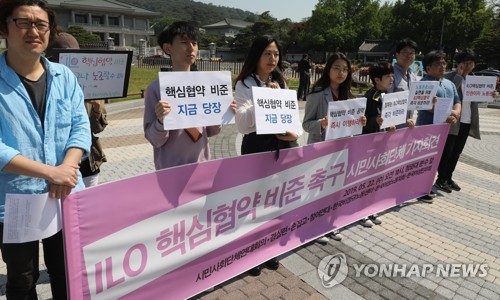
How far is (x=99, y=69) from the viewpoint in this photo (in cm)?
281

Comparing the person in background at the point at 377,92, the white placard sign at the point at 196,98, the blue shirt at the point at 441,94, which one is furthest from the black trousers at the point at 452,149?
the white placard sign at the point at 196,98

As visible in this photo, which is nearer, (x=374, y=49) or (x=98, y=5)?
(x=374, y=49)

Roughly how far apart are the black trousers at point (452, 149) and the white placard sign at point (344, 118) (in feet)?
7.65

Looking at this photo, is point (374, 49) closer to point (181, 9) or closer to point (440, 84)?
point (440, 84)

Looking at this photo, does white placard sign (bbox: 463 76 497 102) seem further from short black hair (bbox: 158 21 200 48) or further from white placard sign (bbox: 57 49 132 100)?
white placard sign (bbox: 57 49 132 100)

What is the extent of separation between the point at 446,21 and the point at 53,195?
181 ft

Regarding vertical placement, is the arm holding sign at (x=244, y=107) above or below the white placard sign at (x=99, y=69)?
below

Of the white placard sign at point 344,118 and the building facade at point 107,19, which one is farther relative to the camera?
the building facade at point 107,19

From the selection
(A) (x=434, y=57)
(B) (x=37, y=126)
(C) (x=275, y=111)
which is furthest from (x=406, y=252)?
(B) (x=37, y=126)

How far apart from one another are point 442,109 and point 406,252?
78.9 inches

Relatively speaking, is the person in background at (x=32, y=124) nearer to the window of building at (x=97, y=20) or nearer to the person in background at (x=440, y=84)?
the person in background at (x=440, y=84)

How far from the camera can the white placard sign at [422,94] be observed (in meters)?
4.07

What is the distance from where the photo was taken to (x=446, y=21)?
4675 centimetres

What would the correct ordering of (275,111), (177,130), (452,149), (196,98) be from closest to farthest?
(196,98) → (177,130) → (275,111) → (452,149)
